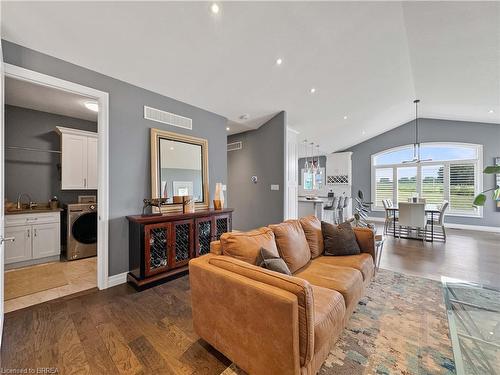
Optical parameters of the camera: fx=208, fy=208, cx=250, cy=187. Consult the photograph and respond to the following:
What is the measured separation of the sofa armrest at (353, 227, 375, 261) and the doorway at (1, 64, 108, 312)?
10.4 feet

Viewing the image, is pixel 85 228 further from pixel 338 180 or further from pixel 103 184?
pixel 338 180

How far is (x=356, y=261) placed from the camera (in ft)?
7.25

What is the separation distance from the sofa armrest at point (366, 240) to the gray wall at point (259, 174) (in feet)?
7.04

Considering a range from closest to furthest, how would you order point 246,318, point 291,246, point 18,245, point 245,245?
point 246,318 < point 245,245 < point 291,246 < point 18,245

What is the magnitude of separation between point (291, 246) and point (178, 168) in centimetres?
223

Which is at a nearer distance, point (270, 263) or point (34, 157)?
point (270, 263)

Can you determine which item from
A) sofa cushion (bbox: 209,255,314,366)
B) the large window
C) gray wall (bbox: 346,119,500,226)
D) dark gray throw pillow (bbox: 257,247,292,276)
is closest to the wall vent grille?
gray wall (bbox: 346,119,500,226)

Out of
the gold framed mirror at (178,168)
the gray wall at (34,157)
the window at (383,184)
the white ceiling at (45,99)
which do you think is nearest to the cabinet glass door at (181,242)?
the gold framed mirror at (178,168)

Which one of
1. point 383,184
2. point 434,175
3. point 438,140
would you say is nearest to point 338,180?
point 383,184

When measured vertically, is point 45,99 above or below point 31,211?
above

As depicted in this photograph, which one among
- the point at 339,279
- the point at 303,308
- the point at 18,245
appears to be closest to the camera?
the point at 303,308

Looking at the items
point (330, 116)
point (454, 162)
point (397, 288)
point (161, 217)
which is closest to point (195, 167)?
point (161, 217)

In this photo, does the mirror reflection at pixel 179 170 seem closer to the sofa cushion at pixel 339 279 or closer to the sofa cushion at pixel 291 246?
the sofa cushion at pixel 291 246

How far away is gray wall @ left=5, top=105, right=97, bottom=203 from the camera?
11.3ft
